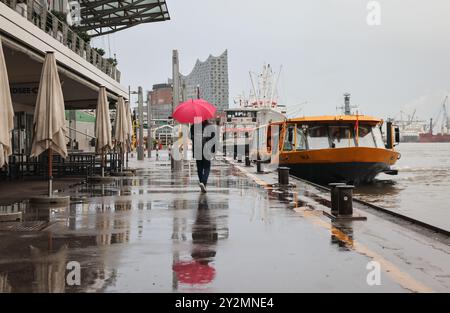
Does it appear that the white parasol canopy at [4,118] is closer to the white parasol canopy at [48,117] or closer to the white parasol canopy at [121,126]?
the white parasol canopy at [48,117]

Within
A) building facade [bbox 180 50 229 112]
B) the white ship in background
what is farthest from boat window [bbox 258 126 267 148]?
building facade [bbox 180 50 229 112]

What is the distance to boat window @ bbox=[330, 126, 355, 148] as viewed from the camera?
23016 millimetres

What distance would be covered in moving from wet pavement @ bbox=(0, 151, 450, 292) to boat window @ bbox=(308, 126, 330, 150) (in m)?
11.7

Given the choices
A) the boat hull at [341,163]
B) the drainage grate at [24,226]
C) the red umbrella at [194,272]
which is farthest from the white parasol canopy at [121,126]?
the red umbrella at [194,272]

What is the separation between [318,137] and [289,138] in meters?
1.32

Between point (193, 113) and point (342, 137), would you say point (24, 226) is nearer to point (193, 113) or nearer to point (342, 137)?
point (193, 113)

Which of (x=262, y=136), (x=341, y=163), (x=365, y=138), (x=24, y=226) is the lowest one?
(x=24, y=226)

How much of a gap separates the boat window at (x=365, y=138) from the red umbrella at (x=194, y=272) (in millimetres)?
17979

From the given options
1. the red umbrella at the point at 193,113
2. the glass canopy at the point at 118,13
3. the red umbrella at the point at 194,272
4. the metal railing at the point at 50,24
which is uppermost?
the glass canopy at the point at 118,13

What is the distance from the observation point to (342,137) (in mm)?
23141

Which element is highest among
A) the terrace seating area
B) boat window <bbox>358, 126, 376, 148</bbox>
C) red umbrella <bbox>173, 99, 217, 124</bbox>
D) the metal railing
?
the metal railing

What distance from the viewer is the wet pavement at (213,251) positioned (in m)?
5.33

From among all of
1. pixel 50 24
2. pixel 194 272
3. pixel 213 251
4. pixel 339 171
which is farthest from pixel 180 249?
pixel 339 171

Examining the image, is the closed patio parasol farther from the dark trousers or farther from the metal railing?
the dark trousers
